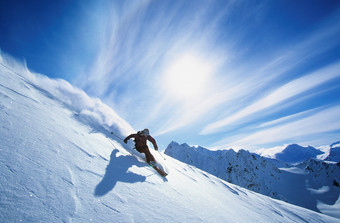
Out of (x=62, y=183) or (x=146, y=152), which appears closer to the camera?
(x=62, y=183)

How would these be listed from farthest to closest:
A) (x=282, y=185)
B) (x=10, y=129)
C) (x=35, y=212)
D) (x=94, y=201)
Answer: (x=282, y=185) < (x=10, y=129) < (x=94, y=201) < (x=35, y=212)

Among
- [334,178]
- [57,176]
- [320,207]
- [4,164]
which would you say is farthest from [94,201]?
[334,178]

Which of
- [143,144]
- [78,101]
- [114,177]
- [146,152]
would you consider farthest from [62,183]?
[78,101]

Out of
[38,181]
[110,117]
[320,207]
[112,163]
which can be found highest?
[110,117]

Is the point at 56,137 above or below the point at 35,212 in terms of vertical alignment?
above

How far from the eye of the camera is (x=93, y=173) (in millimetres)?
3516

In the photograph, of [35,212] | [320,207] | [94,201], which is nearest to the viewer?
[35,212]

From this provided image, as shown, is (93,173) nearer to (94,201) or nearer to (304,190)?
(94,201)

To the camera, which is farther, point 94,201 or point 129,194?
point 129,194

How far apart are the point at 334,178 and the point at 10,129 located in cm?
28914

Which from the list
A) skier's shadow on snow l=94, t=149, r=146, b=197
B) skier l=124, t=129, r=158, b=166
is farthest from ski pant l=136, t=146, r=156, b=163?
skier's shadow on snow l=94, t=149, r=146, b=197

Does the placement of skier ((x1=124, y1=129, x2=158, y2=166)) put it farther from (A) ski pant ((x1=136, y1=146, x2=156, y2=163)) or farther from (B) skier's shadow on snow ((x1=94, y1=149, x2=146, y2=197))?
(B) skier's shadow on snow ((x1=94, y1=149, x2=146, y2=197))

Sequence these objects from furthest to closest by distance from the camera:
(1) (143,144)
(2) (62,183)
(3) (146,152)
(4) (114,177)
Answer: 1. (1) (143,144)
2. (3) (146,152)
3. (4) (114,177)
4. (2) (62,183)

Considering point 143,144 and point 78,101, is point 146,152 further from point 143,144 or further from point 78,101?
point 78,101
